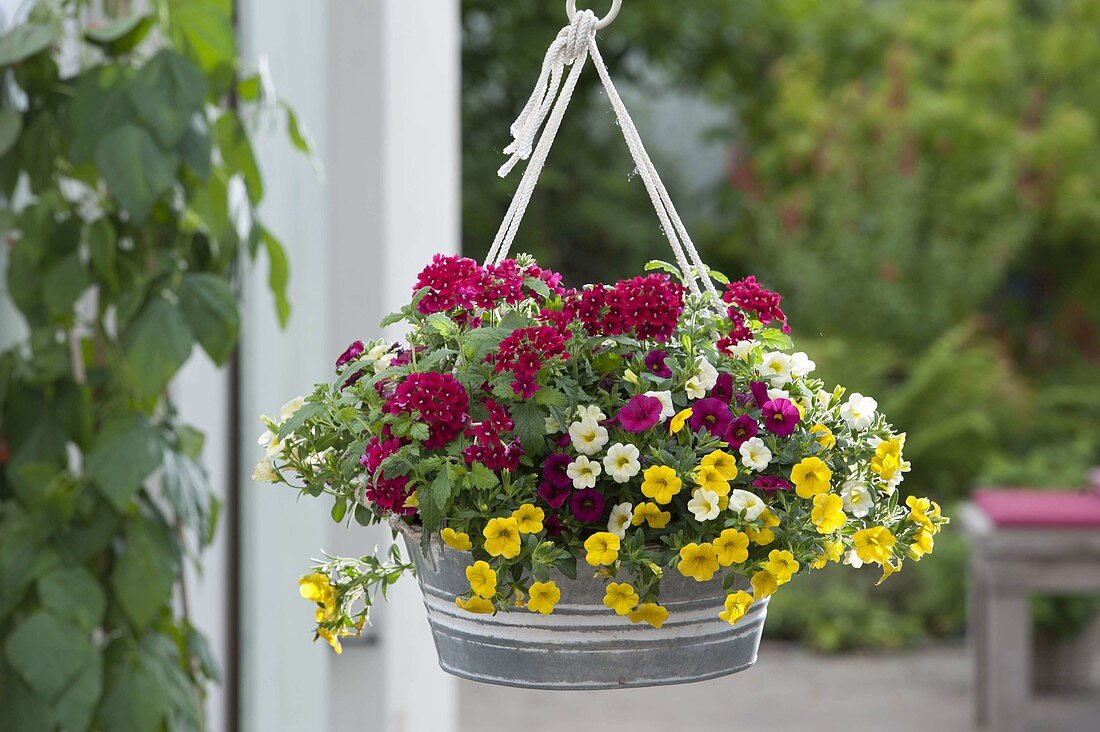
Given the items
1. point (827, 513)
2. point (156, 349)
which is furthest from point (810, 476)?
point (156, 349)

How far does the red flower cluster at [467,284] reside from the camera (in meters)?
0.80

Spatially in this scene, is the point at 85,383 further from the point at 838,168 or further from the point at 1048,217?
the point at 1048,217

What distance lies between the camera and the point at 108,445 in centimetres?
133

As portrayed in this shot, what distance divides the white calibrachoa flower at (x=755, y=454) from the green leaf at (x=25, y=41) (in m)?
0.90

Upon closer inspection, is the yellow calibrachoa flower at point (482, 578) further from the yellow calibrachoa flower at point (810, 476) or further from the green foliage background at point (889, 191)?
the green foliage background at point (889, 191)

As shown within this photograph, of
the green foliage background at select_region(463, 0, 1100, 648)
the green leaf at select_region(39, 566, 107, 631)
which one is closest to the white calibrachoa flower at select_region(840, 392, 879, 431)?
the green leaf at select_region(39, 566, 107, 631)

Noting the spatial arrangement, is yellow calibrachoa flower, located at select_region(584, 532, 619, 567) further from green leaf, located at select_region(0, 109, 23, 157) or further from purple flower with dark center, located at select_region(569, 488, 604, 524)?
green leaf, located at select_region(0, 109, 23, 157)

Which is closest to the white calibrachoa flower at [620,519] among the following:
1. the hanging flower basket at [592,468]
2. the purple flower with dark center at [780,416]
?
the hanging flower basket at [592,468]

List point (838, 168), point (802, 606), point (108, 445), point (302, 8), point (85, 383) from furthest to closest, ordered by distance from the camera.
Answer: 1. point (838, 168)
2. point (802, 606)
3. point (302, 8)
4. point (85, 383)
5. point (108, 445)

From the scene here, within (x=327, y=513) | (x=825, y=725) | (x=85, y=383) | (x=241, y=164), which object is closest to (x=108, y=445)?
(x=85, y=383)

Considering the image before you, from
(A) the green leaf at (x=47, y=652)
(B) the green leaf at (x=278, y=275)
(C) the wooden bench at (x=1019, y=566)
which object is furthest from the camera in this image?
(C) the wooden bench at (x=1019, y=566)

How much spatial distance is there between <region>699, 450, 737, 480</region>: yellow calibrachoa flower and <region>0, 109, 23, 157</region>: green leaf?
2.99ft

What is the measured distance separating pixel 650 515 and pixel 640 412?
0.06 meters

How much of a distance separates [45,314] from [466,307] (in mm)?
761
